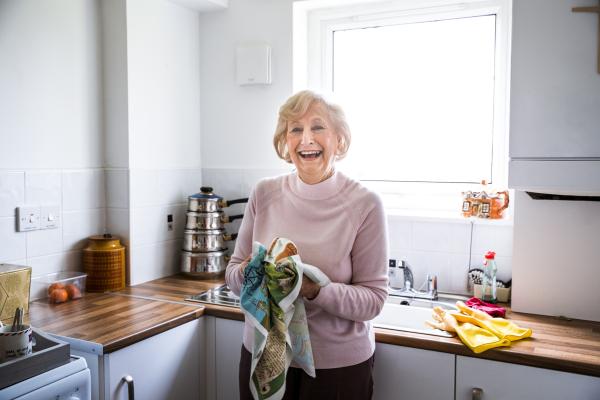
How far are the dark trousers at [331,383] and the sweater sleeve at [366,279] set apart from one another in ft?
0.53

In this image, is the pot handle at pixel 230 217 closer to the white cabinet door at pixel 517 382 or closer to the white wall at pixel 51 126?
the white wall at pixel 51 126

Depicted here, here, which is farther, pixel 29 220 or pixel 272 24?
pixel 272 24

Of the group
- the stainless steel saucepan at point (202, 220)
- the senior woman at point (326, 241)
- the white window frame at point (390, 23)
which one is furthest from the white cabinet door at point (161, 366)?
the white window frame at point (390, 23)

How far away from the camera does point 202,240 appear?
250cm

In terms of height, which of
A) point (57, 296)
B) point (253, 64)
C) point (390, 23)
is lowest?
point (57, 296)

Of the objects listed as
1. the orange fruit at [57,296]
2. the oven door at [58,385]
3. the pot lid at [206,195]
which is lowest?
the oven door at [58,385]

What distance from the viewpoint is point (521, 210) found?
6.32 ft

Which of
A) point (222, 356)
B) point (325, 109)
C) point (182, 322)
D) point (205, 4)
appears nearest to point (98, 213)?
point (182, 322)

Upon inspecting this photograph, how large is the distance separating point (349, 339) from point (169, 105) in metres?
1.52

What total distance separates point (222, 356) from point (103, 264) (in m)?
0.63

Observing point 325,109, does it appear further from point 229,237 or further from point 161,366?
point 229,237

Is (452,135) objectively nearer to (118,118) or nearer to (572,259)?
(572,259)

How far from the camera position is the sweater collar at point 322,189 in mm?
1580

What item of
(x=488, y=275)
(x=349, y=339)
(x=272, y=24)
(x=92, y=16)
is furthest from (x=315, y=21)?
(x=349, y=339)
